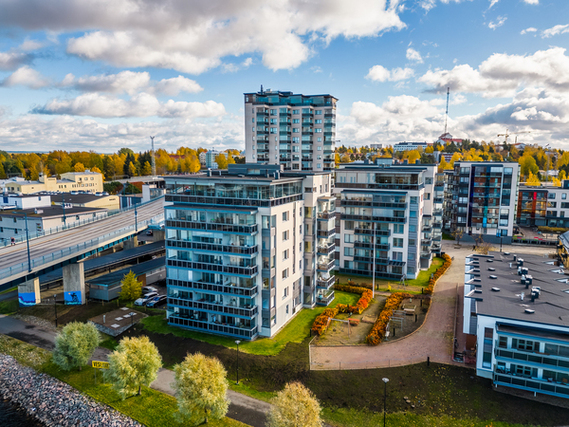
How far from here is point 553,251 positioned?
9319 centimetres

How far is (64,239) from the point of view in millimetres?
69188

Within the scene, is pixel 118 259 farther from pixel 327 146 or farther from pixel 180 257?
pixel 327 146

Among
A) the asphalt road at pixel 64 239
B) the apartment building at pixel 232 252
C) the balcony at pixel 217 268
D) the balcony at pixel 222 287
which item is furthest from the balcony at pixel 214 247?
the asphalt road at pixel 64 239

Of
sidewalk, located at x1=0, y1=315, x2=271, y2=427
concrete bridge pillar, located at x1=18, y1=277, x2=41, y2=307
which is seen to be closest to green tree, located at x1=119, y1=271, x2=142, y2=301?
sidewalk, located at x1=0, y1=315, x2=271, y2=427

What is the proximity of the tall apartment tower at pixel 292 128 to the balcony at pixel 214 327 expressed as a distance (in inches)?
2774

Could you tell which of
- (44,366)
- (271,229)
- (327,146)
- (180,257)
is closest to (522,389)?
(271,229)

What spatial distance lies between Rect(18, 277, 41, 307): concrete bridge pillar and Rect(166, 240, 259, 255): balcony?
92.2ft

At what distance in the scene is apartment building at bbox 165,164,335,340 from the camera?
4716 centimetres

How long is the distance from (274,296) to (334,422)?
1783cm

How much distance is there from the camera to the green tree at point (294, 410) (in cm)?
2936

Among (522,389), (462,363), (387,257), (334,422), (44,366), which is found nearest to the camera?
(334,422)

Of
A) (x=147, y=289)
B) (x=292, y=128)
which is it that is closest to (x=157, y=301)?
(x=147, y=289)

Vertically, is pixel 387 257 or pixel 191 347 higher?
pixel 387 257

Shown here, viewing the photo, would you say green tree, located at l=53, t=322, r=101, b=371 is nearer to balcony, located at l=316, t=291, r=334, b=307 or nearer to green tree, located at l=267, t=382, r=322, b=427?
green tree, located at l=267, t=382, r=322, b=427
